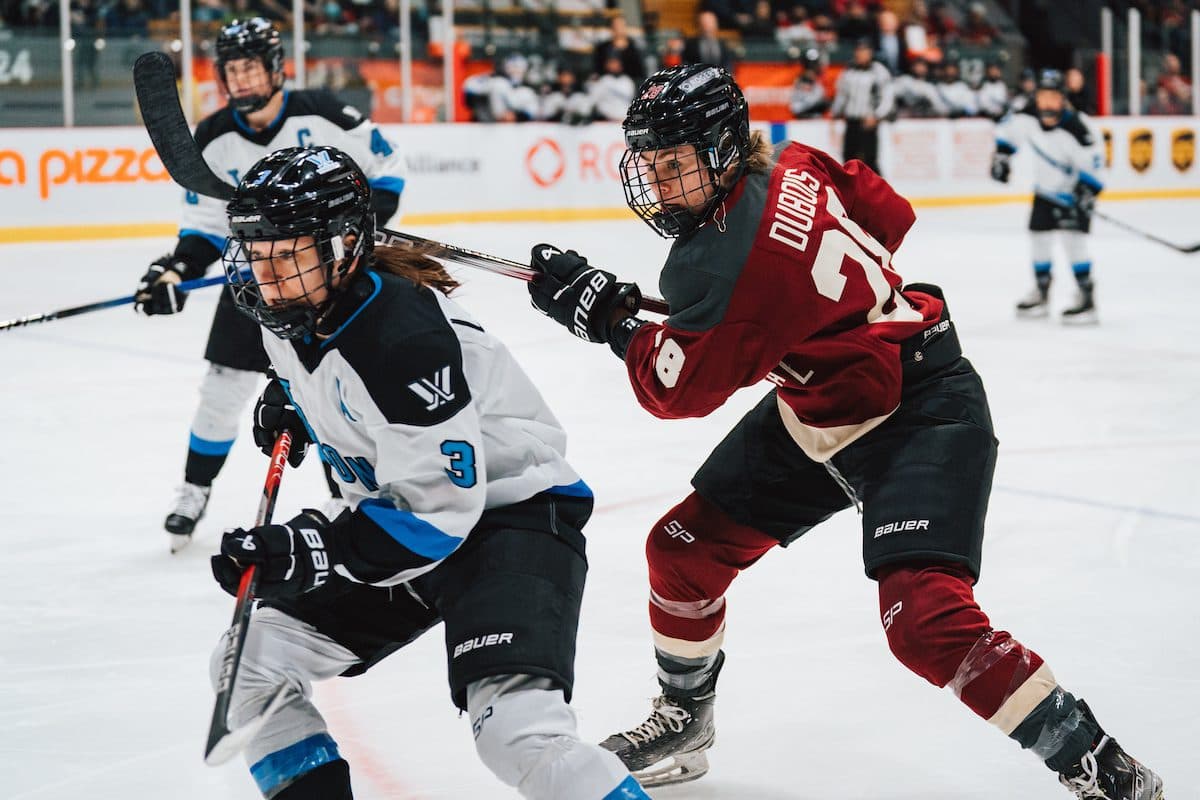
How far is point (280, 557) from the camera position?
5.76ft

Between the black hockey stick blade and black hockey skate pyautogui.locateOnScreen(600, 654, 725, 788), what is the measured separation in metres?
1.21

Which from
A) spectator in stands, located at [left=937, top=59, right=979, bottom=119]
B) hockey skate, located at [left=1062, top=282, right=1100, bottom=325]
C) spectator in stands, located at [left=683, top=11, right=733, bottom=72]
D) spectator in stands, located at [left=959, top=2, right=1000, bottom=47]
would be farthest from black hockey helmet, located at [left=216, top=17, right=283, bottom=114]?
spectator in stands, located at [left=959, top=2, right=1000, bottom=47]

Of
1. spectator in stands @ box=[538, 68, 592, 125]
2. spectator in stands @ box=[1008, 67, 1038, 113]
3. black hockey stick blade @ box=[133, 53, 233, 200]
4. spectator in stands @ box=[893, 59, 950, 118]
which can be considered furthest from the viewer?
spectator in stands @ box=[1008, 67, 1038, 113]

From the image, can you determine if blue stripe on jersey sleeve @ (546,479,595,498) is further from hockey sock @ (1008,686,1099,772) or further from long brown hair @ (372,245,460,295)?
hockey sock @ (1008,686,1099,772)

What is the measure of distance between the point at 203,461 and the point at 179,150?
105cm

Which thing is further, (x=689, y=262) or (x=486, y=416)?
(x=689, y=262)

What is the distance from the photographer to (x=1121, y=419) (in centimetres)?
500

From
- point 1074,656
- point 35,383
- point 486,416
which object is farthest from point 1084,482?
point 35,383

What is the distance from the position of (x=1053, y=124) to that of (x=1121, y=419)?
3.00 metres

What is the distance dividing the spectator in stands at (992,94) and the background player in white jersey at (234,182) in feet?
34.0

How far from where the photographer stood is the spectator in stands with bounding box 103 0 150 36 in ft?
31.4

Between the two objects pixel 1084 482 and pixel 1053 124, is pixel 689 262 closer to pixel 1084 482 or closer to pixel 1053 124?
pixel 1084 482

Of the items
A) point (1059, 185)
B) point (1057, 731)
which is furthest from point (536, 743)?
point (1059, 185)

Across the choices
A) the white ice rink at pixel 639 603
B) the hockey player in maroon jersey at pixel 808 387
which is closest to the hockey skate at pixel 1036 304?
the white ice rink at pixel 639 603
